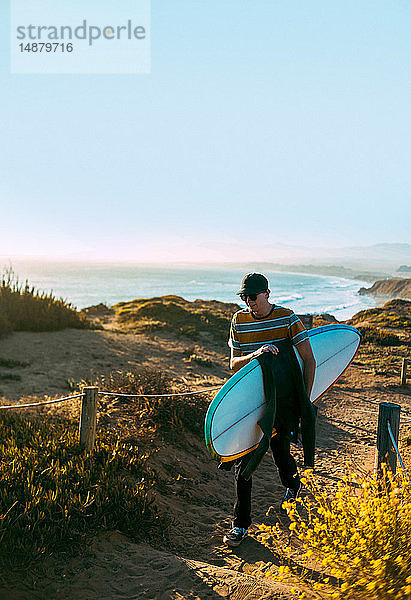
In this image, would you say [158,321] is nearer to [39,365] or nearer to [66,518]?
[39,365]

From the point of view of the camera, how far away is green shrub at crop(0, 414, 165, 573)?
3582mm

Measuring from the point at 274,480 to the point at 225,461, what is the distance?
2297mm

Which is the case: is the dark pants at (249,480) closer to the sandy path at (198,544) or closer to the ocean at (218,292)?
the sandy path at (198,544)

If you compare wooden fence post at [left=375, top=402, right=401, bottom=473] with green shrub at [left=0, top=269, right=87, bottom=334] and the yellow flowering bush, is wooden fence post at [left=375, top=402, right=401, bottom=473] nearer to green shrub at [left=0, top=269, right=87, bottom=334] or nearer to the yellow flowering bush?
the yellow flowering bush

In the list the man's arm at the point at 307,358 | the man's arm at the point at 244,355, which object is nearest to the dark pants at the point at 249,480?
the man's arm at the point at 307,358

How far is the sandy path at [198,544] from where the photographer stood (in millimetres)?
3297

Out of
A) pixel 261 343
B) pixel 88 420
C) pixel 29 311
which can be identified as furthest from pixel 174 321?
pixel 261 343

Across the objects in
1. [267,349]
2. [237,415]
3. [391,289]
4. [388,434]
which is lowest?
[388,434]

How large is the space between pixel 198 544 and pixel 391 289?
60866 mm

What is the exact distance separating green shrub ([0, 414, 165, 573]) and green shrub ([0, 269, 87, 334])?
828 cm

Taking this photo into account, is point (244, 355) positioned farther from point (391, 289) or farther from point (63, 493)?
point (391, 289)

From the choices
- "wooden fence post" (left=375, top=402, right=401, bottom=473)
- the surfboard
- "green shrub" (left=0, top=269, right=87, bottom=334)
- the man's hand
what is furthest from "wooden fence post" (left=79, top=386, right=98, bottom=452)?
"green shrub" (left=0, top=269, right=87, bottom=334)

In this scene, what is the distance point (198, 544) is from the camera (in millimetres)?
4211

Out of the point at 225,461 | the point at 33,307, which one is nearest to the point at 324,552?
the point at 225,461
